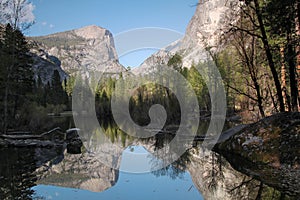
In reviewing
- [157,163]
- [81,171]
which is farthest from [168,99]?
[81,171]

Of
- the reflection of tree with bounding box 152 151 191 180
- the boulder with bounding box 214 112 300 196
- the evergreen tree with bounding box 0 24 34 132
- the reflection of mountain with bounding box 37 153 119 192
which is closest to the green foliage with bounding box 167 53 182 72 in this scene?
the evergreen tree with bounding box 0 24 34 132

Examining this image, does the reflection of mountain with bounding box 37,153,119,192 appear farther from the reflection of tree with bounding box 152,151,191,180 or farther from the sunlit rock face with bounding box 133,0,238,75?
the sunlit rock face with bounding box 133,0,238,75

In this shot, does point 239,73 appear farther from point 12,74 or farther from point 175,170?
point 12,74

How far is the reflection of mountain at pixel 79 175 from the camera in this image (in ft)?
20.4

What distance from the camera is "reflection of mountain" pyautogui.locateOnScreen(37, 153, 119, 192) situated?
6227 mm

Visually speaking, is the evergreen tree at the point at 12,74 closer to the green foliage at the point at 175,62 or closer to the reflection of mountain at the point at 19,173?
the reflection of mountain at the point at 19,173

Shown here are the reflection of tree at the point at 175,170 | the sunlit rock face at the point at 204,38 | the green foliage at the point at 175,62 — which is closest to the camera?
the reflection of tree at the point at 175,170

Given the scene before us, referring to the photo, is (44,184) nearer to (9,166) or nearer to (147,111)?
(9,166)

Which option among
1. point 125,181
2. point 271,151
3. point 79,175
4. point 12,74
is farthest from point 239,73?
point 12,74

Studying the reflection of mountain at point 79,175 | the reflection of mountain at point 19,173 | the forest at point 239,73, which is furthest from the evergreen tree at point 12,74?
the reflection of mountain at point 79,175

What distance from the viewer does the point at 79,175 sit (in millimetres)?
7090

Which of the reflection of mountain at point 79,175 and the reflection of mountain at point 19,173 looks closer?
the reflection of mountain at point 19,173

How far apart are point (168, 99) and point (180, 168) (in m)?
19.8

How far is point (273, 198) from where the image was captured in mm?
4492
